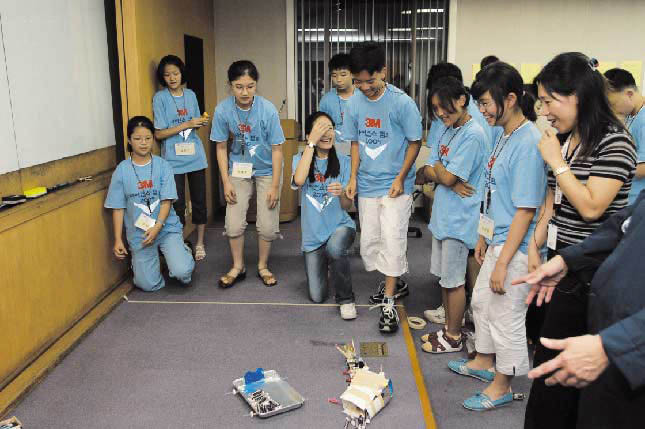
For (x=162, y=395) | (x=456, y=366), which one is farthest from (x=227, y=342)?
(x=456, y=366)

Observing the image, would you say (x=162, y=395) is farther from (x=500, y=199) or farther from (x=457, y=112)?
(x=457, y=112)

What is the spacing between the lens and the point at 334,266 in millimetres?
3191

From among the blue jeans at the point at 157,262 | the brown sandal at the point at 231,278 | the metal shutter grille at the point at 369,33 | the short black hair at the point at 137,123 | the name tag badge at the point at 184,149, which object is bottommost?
the brown sandal at the point at 231,278

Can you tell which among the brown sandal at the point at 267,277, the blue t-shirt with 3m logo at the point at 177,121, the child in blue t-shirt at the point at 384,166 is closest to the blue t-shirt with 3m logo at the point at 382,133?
the child in blue t-shirt at the point at 384,166

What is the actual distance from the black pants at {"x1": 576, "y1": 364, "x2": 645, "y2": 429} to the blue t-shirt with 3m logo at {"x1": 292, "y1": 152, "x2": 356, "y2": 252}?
2.04 metres

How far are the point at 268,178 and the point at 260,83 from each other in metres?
2.30

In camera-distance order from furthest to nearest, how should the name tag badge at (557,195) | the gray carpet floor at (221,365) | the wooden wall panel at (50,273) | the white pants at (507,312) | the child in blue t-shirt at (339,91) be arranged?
the child in blue t-shirt at (339,91)
the wooden wall panel at (50,273)
the gray carpet floor at (221,365)
the white pants at (507,312)
the name tag badge at (557,195)

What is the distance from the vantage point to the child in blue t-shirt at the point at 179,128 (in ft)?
12.4

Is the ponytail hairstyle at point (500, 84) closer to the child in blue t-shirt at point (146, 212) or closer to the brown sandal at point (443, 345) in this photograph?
the brown sandal at point (443, 345)

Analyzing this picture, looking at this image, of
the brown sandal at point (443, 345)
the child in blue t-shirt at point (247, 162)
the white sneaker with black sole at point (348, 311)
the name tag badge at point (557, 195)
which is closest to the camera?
the name tag badge at point (557, 195)

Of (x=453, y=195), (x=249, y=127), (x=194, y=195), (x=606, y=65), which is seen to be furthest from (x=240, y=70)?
(x=606, y=65)

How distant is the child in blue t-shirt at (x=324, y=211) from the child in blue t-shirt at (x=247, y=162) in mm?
389

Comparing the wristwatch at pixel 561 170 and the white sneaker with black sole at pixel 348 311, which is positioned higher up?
the wristwatch at pixel 561 170

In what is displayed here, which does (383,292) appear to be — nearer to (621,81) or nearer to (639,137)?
(639,137)
